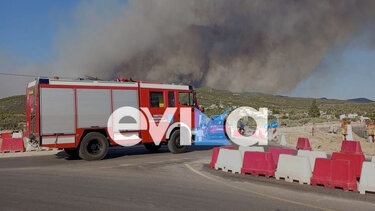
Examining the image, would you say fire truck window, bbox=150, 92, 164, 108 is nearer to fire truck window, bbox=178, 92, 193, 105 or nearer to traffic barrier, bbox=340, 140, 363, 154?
fire truck window, bbox=178, 92, 193, 105

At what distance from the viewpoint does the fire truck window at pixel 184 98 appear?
16.2 metres

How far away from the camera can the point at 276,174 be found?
10117 millimetres

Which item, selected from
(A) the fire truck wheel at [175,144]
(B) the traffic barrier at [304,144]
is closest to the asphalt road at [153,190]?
(A) the fire truck wheel at [175,144]

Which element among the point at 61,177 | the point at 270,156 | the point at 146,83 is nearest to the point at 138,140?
the point at 146,83

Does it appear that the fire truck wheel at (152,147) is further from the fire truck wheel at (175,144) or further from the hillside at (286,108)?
the hillside at (286,108)

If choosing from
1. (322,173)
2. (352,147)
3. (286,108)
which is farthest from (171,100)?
(286,108)

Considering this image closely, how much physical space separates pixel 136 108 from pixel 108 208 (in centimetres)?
823

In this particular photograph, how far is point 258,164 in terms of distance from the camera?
1063 cm

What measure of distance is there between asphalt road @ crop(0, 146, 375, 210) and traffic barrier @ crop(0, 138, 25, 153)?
5.39 m

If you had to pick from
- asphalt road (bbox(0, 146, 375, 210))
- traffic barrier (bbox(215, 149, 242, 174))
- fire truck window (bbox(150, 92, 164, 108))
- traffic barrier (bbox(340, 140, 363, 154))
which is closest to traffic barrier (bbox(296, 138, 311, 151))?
traffic barrier (bbox(340, 140, 363, 154))

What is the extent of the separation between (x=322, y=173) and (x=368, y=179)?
108 centimetres

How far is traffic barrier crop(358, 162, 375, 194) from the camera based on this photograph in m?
8.36

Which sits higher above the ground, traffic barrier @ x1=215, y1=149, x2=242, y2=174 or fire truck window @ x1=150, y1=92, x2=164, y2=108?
fire truck window @ x1=150, y1=92, x2=164, y2=108

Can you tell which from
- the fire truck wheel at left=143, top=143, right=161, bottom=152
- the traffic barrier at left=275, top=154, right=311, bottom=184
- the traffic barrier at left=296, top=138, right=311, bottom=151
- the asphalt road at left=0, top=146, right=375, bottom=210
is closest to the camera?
the asphalt road at left=0, top=146, right=375, bottom=210
